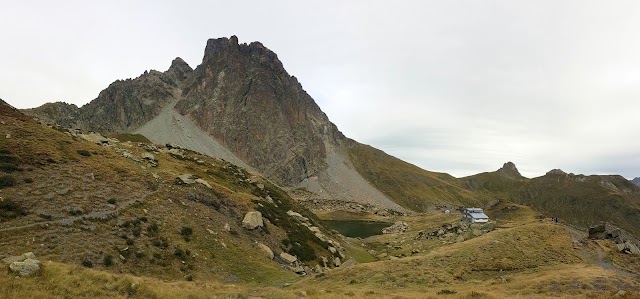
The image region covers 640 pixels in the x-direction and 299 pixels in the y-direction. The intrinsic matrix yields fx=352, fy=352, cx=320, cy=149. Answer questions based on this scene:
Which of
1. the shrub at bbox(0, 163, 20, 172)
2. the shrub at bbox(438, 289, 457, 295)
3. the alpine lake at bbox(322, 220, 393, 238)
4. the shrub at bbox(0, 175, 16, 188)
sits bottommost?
Result: the alpine lake at bbox(322, 220, 393, 238)

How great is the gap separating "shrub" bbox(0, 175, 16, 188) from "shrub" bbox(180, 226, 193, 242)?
16.0m

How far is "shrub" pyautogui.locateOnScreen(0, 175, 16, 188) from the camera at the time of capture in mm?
32344

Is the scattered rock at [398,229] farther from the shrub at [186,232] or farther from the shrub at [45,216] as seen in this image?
the shrub at [45,216]

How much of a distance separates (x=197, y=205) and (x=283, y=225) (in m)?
16.2

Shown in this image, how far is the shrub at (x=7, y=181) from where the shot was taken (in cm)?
3234

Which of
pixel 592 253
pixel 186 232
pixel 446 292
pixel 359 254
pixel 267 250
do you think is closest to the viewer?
pixel 446 292

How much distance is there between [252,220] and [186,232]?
38.8 ft

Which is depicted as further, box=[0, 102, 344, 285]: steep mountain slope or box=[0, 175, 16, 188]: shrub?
box=[0, 175, 16, 188]: shrub

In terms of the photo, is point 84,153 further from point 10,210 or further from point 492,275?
point 492,275

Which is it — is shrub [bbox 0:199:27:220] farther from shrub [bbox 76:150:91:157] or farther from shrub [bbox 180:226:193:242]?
shrub [bbox 76:150:91:157]

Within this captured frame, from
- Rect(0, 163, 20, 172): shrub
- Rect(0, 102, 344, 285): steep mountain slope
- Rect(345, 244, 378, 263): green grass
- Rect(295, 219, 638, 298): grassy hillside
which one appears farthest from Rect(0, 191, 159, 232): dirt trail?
Rect(345, 244, 378, 263): green grass

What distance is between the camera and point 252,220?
50500 millimetres

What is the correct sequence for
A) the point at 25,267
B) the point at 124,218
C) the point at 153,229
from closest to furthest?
1. the point at 25,267
2. the point at 124,218
3. the point at 153,229

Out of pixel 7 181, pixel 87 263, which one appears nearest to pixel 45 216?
pixel 7 181
